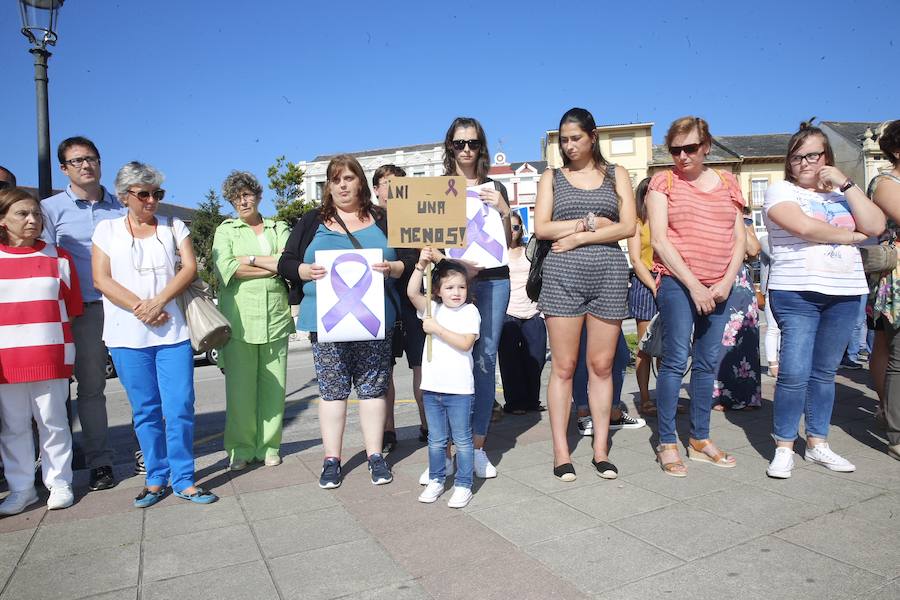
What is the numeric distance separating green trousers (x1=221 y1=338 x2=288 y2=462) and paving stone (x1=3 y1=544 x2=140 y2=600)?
1469mm

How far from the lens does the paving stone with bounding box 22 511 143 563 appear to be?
3.18 metres

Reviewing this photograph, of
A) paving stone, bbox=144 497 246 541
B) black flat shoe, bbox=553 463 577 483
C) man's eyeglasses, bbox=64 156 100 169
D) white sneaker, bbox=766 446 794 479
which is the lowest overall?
paving stone, bbox=144 497 246 541

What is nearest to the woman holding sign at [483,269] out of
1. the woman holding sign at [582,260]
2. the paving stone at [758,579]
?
the woman holding sign at [582,260]

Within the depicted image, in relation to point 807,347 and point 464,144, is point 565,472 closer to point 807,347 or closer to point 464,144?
point 807,347

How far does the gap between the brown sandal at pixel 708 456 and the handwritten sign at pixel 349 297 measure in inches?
88.8

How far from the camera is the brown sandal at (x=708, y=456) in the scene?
4.17m

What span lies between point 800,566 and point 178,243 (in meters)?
3.86

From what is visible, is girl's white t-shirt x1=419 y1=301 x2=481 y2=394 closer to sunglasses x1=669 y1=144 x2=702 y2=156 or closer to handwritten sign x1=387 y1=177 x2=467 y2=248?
handwritten sign x1=387 y1=177 x2=467 y2=248

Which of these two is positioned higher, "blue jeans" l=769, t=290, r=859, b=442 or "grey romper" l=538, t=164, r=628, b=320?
"grey romper" l=538, t=164, r=628, b=320

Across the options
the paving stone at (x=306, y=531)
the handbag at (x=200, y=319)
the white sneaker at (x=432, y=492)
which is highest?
the handbag at (x=200, y=319)

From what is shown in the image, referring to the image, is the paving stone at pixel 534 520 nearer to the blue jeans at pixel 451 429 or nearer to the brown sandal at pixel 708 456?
the blue jeans at pixel 451 429

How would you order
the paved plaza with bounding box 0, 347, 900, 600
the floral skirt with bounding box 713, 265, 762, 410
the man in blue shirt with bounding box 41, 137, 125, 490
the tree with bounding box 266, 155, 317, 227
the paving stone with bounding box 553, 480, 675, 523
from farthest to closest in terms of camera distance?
the tree with bounding box 266, 155, 317, 227 < the floral skirt with bounding box 713, 265, 762, 410 < the man in blue shirt with bounding box 41, 137, 125, 490 < the paving stone with bounding box 553, 480, 675, 523 < the paved plaza with bounding box 0, 347, 900, 600

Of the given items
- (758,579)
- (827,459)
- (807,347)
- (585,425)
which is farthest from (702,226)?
(758,579)

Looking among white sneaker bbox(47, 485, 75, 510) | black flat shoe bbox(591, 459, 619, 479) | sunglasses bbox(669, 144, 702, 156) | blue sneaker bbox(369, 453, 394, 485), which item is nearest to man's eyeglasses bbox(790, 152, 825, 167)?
sunglasses bbox(669, 144, 702, 156)
